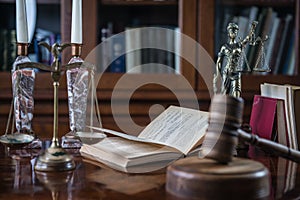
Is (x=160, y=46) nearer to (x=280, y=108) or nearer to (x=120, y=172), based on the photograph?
(x=280, y=108)

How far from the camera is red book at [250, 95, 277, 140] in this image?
1290 millimetres

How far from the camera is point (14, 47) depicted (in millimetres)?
2037

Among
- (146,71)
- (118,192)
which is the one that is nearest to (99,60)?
(146,71)

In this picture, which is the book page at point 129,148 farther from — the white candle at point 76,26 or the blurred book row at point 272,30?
the blurred book row at point 272,30

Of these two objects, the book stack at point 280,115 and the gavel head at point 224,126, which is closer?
the gavel head at point 224,126

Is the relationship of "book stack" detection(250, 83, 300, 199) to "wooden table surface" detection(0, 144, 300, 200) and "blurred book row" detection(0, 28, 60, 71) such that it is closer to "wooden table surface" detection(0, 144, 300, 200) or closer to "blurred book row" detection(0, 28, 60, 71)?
"wooden table surface" detection(0, 144, 300, 200)

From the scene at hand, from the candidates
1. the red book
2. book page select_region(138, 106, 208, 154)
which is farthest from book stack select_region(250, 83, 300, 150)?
book page select_region(138, 106, 208, 154)

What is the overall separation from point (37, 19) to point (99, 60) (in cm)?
34

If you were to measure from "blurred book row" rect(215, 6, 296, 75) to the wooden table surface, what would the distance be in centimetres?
102

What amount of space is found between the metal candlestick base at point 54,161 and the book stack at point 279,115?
1.92ft

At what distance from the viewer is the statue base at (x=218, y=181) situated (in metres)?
0.76

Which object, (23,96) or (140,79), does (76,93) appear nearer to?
(23,96)

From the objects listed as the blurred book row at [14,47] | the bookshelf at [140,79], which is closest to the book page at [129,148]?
the bookshelf at [140,79]

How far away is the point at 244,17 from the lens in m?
2.08
